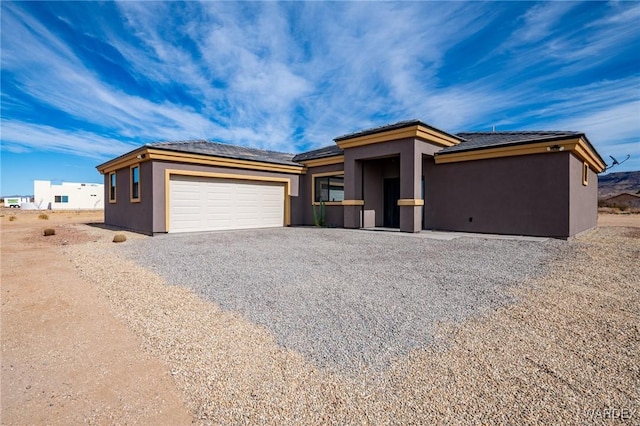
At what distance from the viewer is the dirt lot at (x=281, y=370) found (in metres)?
1.90

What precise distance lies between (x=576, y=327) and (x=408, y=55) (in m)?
11.1

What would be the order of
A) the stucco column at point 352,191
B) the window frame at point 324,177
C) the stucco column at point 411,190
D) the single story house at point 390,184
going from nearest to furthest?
the single story house at point 390,184, the stucco column at point 411,190, the stucco column at point 352,191, the window frame at point 324,177

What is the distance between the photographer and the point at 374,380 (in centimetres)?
223

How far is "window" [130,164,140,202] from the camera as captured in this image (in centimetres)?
1198

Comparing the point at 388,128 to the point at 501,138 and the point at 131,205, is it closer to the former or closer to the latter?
the point at 501,138

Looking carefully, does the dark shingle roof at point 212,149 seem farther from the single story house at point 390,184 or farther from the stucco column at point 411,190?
the stucco column at point 411,190

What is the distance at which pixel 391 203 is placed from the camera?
13.7 m

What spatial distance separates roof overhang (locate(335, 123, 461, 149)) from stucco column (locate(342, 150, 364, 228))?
0.66m

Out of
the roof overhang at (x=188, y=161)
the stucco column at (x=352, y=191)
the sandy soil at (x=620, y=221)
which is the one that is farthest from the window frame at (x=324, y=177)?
the sandy soil at (x=620, y=221)

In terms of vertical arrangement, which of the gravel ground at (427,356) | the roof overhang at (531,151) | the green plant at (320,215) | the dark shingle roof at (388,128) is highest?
the dark shingle roof at (388,128)

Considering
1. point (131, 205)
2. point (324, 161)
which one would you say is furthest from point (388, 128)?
point (131, 205)

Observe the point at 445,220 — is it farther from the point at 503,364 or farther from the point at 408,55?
the point at 503,364

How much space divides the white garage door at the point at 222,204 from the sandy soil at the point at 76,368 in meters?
7.16

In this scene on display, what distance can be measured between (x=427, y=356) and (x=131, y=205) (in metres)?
13.7
